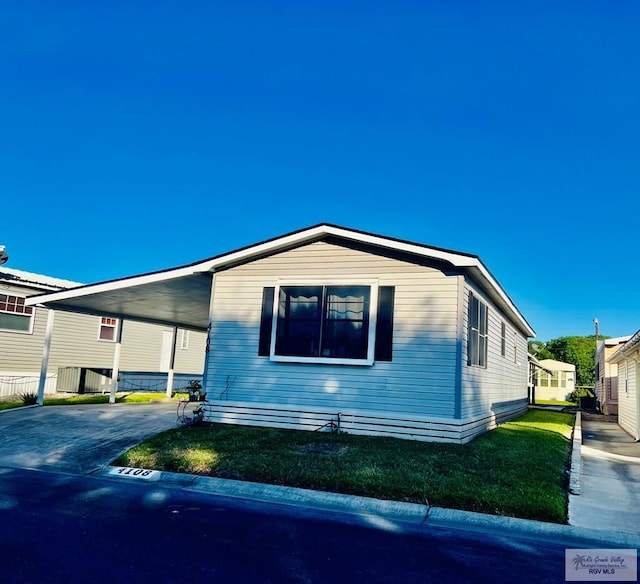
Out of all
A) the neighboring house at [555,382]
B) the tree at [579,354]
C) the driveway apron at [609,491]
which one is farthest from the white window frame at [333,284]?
the tree at [579,354]

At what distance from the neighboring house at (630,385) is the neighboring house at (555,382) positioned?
94.3 ft

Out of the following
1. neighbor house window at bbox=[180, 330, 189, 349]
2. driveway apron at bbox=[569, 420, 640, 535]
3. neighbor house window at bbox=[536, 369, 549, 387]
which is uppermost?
A: neighbor house window at bbox=[180, 330, 189, 349]

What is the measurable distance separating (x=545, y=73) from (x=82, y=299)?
55.2ft

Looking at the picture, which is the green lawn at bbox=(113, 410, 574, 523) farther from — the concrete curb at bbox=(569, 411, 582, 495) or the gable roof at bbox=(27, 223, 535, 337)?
the gable roof at bbox=(27, 223, 535, 337)

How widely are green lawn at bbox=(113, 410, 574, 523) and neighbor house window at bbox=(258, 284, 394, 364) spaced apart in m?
1.56

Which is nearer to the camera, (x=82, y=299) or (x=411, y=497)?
(x=411, y=497)

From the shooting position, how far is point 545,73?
17797 mm

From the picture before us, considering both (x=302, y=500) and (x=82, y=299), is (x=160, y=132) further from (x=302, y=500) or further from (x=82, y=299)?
(x=302, y=500)

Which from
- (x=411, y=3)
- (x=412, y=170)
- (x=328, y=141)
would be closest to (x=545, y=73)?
(x=411, y=3)

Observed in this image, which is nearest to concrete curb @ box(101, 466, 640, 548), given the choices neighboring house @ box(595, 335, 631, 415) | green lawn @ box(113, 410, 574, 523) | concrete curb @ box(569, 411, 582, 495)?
green lawn @ box(113, 410, 574, 523)

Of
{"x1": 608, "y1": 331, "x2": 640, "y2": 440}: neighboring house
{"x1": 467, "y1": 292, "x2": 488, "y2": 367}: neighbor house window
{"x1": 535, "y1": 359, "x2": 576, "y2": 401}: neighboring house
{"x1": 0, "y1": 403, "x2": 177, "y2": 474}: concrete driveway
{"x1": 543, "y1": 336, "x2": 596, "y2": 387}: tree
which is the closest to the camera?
{"x1": 0, "y1": 403, "x2": 177, "y2": 474}: concrete driveway

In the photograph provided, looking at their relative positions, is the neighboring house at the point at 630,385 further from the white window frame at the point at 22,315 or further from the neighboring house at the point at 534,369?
the neighboring house at the point at 534,369

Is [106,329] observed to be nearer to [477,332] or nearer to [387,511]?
[477,332]

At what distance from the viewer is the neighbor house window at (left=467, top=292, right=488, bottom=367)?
10484mm
